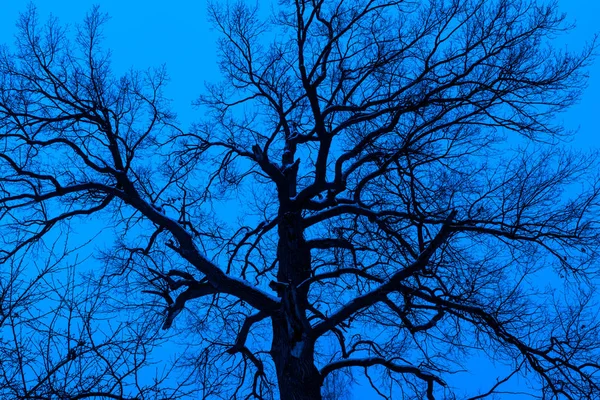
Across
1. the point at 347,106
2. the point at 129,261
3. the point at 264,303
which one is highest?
the point at 347,106

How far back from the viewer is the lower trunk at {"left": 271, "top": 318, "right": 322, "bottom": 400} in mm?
6543

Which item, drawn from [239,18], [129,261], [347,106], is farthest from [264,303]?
[239,18]

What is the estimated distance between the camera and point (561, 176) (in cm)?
648

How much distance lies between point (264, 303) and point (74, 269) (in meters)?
3.72

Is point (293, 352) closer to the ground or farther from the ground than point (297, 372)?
farther from the ground

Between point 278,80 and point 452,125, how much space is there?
10.4 feet

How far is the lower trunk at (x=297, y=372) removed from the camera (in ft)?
21.5

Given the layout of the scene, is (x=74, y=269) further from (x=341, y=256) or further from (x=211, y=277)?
(x=341, y=256)

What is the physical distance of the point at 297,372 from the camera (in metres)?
6.58

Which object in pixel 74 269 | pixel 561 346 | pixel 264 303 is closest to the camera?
pixel 74 269

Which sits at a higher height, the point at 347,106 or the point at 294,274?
the point at 347,106

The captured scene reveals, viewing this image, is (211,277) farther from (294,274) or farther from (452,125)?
(452,125)

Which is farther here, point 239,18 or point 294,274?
point 239,18

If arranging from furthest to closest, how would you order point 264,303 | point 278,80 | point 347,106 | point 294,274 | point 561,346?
1. point 278,80
2. point 347,106
3. point 294,274
4. point 264,303
5. point 561,346
